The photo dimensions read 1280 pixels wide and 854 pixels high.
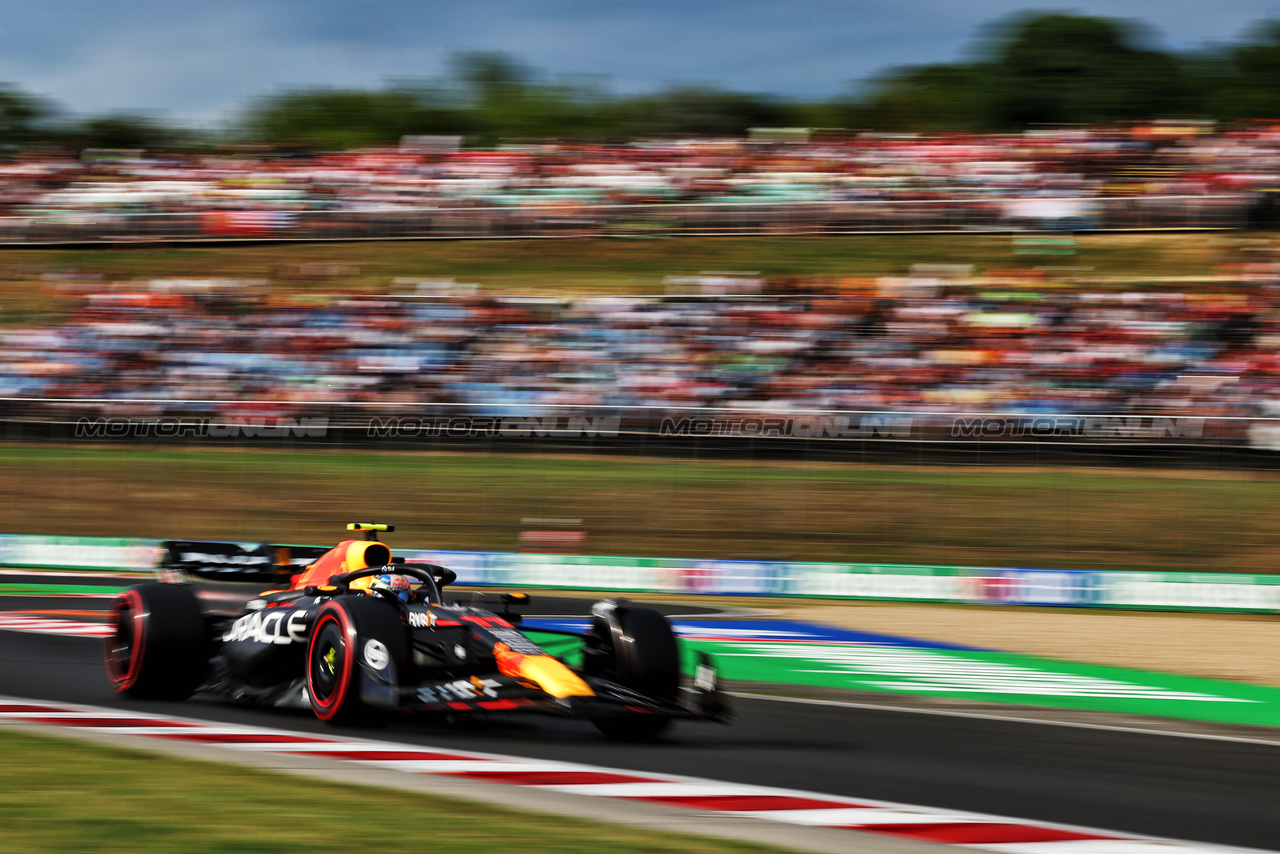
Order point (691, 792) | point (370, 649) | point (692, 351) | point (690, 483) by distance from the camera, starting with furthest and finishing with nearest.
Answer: point (692, 351) < point (690, 483) < point (370, 649) < point (691, 792)

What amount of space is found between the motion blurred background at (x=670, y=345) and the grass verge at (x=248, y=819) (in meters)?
13.2

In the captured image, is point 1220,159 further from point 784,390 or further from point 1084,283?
point 784,390

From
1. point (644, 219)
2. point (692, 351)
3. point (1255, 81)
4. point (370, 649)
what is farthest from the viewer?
point (1255, 81)

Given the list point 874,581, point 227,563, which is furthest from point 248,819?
point 874,581

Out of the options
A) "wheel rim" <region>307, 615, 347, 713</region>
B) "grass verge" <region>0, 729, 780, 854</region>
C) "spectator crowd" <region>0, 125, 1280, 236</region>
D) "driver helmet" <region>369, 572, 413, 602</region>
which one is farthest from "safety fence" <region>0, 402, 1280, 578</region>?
"grass verge" <region>0, 729, 780, 854</region>

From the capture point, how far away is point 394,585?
759 centimetres

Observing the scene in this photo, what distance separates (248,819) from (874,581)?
13.3m

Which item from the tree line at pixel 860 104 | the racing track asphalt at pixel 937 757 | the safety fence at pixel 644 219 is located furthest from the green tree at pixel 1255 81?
the racing track asphalt at pixel 937 757

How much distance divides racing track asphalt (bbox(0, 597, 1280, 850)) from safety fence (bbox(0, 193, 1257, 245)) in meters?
19.4

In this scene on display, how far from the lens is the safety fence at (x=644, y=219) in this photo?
2636 cm

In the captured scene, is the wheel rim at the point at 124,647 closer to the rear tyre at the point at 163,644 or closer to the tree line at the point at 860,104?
the rear tyre at the point at 163,644

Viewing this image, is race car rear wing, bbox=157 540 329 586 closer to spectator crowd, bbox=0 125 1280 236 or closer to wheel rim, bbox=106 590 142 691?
wheel rim, bbox=106 590 142 691

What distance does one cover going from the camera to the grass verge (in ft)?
14.9

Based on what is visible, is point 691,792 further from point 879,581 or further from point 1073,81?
point 1073,81
